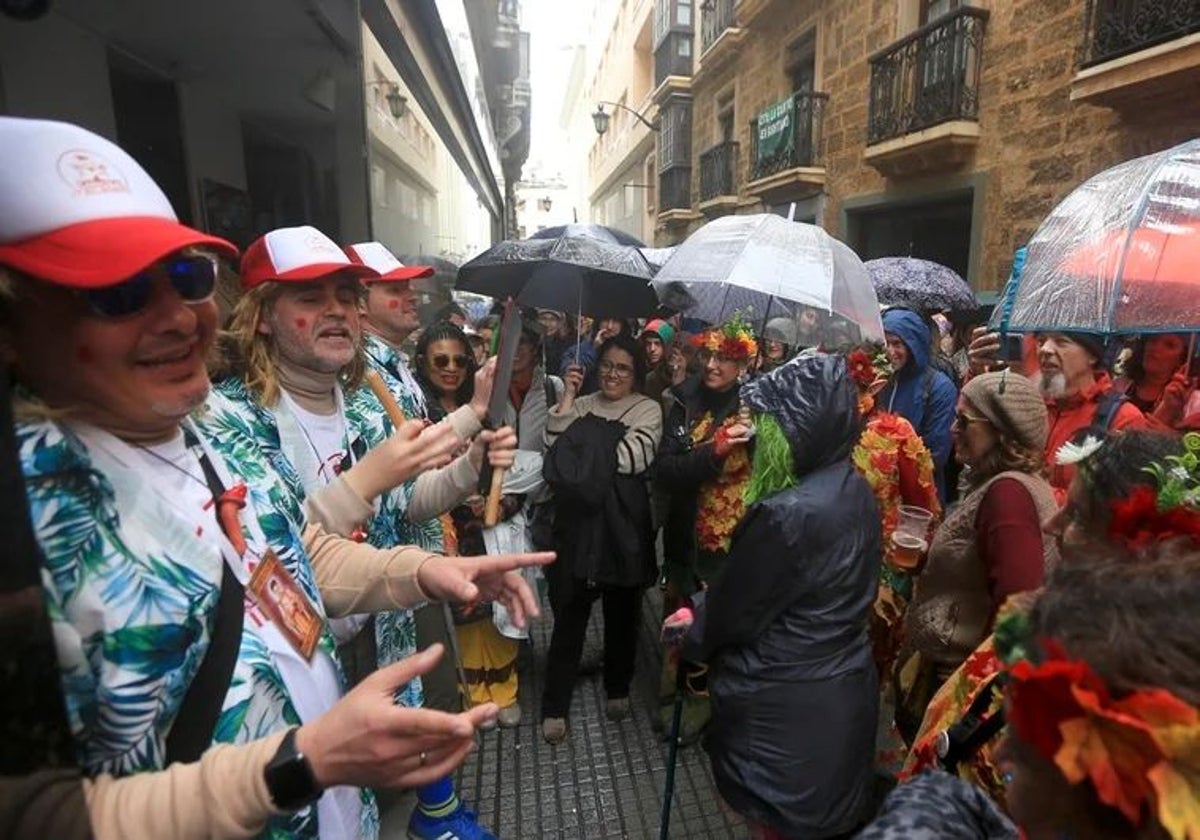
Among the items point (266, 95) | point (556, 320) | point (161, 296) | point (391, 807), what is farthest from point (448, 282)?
point (161, 296)

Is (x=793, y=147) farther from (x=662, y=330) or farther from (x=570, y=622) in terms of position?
(x=570, y=622)

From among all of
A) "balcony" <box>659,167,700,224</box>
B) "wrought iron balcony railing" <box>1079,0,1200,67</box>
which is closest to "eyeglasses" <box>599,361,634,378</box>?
"wrought iron balcony railing" <box>1079,0,1200,67</box>

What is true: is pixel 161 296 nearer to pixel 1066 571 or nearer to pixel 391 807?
pixel 1066 571

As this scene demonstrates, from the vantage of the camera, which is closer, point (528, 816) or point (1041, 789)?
point (1041, 789)

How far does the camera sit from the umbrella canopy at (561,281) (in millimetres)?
3793

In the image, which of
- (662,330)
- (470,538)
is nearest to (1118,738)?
(470,538)

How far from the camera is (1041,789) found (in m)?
0.81

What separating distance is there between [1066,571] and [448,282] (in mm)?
6636

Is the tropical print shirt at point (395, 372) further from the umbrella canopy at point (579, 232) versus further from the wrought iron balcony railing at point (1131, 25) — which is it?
the wrought iron balcony railing at point (1131, 25)

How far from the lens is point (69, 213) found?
79 cm

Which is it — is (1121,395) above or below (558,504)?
above

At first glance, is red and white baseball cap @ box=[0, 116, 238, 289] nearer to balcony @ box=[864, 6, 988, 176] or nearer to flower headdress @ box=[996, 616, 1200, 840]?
flower headdress @ box=[996, 616, 1200, 840]

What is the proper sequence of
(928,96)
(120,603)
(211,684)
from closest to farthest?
(120,603), (211,684), (928,96)

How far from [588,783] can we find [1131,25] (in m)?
7.20
